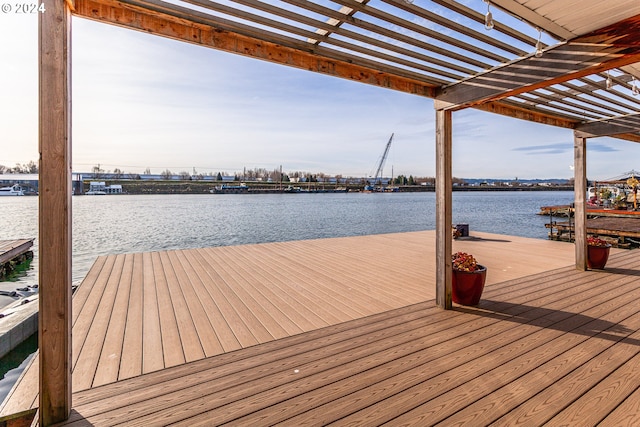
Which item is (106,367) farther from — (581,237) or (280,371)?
(581,237)

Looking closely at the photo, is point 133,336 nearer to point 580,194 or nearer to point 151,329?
point 151,329

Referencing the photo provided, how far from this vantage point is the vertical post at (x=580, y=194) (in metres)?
4.88

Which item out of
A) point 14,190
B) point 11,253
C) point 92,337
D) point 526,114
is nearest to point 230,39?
point 92,337

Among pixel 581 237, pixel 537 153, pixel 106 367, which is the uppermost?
pixel 537 153

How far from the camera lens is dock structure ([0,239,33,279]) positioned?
8977 millimetres

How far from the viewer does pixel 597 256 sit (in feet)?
16.2

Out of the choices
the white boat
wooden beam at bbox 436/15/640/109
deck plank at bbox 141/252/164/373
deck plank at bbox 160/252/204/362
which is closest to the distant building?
the white boat

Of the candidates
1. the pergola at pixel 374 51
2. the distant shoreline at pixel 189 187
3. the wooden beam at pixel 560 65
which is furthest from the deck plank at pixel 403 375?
the distant shoreline at pixel 189 187

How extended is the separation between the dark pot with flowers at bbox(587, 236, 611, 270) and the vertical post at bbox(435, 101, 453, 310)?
3.27m

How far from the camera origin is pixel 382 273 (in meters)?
5.21

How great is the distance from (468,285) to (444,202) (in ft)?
3.26

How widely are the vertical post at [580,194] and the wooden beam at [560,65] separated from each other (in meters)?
3.07

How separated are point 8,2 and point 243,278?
397 centimetres

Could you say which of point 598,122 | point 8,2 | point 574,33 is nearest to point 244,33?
point 8,2
